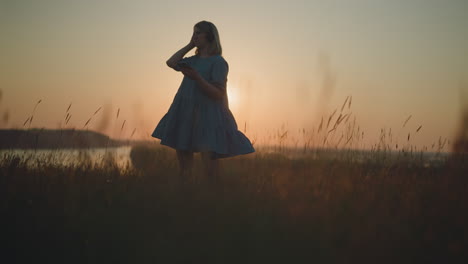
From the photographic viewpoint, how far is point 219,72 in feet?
10.0

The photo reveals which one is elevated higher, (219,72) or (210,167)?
(219,72)

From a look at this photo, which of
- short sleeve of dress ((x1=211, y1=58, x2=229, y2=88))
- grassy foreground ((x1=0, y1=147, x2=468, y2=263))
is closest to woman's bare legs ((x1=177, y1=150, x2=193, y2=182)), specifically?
grassy foreground ((x1=0, y1=147, x2=468, y2=263))

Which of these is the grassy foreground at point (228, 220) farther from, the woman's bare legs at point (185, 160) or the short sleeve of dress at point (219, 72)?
the short sleeve of dress at point (219, 72)

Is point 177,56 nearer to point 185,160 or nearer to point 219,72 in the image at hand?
point 219,72

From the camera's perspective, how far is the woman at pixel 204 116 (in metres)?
3.10

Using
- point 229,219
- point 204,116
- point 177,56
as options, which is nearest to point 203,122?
point 204,116

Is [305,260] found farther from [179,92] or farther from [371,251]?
[179,92]

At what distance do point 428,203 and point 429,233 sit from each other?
779mm

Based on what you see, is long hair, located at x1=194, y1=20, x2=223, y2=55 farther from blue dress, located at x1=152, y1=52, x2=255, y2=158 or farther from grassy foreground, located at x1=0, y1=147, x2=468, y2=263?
grassy foreground, located at x1=0, y1=147, x2=468, y2=263

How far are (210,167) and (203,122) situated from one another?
1.34ft

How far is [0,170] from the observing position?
3.00 meters

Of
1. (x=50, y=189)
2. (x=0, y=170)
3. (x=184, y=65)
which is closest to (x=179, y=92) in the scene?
(x=184, y=65)

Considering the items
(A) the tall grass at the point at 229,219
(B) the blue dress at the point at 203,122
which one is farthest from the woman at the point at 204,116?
(A) the tall grass at the point at 229,219

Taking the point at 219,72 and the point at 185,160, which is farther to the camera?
the point at 185,160
